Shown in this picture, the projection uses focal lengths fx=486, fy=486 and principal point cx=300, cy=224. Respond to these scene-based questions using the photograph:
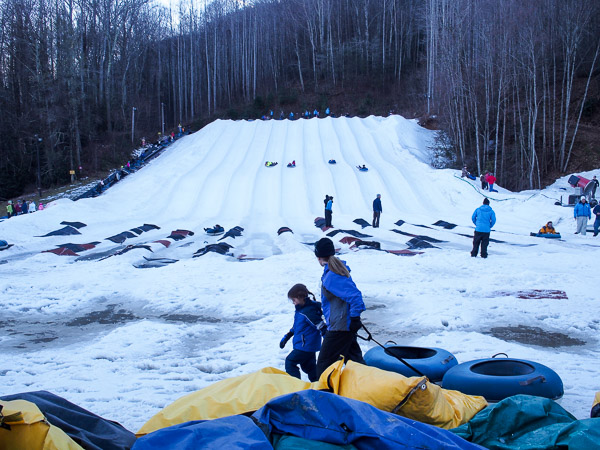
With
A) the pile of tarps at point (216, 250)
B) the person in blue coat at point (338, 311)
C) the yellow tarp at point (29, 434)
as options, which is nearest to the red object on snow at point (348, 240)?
the pile of tarps at point (216, 250)

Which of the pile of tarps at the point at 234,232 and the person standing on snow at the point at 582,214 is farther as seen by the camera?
the pile of tarps at the point at 234,232

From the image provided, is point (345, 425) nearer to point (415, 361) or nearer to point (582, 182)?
point (415, 361)

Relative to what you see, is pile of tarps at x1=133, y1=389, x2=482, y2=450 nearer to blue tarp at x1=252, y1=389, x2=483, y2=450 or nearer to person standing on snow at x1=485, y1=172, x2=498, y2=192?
blue tarp at x1=252, y1=389, x2=483, y2=450

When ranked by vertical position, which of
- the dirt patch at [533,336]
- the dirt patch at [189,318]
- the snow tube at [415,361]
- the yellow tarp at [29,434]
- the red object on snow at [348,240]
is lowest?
the dirt patch at [189,318]

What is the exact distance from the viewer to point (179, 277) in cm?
982

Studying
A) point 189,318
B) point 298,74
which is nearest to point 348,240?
point 189,318

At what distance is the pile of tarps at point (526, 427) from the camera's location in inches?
107

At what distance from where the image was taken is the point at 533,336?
616cm

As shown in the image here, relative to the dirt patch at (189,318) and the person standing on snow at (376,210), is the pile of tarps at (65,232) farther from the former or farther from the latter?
the dirt patch at (189,318)

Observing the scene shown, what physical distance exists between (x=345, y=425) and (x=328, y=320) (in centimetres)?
155

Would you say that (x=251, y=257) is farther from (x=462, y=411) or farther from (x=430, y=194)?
(x=430, y=194)

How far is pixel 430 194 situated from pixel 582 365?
67.2ft

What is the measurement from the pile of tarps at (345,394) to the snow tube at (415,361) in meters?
0.89

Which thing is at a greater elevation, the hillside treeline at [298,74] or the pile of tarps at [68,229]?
the hillside treeline at [298,74]
